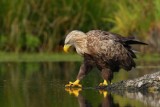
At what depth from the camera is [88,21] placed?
20.1 metres

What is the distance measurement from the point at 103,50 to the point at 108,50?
0.08 m

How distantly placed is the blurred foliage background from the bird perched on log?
816 centimetres

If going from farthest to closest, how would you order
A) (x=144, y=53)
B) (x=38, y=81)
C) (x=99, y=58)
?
(x=144, y=53) < (x=38, y=81) < (x=99, y=58)

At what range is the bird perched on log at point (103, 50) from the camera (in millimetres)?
10523

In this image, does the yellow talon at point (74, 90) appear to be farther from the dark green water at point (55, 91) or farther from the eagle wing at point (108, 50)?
the eagle wing at point (108, 50)

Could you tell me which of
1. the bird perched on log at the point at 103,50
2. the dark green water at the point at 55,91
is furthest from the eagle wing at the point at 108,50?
the dark green water at the point at 55,91

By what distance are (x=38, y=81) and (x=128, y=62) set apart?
1.93m

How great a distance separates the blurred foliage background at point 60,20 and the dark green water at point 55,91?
11.6 feet

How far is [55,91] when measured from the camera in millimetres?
10586

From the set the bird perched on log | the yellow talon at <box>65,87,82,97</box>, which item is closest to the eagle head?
the bird perched on log

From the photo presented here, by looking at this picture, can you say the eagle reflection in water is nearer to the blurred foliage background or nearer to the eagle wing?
the eagle wing

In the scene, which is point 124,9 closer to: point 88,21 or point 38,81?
point 88,21

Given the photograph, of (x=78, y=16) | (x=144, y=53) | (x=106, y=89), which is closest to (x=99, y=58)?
(x=106, y=89)

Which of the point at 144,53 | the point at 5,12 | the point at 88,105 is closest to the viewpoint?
the point at 88,105
